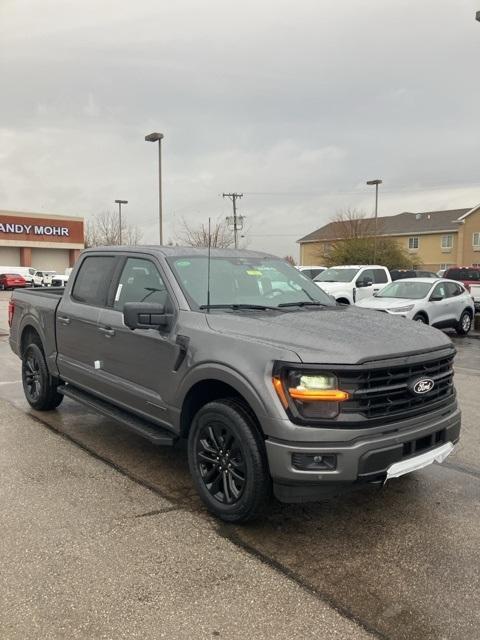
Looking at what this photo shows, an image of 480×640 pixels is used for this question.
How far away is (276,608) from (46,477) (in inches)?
93.4

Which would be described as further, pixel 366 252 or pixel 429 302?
pixel 366 252

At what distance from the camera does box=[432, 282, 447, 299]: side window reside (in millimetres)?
14203

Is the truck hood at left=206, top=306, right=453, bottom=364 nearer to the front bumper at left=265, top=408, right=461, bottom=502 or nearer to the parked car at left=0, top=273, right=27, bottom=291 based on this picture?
the front bumper at left=265, top=408, right=461, bottom=502

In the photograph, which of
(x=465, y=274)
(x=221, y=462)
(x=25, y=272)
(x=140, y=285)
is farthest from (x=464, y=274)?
(x=25, y=272)

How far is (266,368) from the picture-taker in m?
3.22

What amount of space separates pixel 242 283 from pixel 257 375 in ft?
4.52

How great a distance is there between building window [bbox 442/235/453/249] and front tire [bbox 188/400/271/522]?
191 feet

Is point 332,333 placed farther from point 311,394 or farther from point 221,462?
point 221,462

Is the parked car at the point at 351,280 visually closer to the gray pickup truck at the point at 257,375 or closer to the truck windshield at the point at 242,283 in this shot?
the truck windshield at the point at 242,283

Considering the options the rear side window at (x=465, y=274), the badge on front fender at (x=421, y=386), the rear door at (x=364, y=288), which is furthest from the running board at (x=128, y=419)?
the rear side window at (x=465, y=274)

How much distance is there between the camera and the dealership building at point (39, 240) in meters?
51.6

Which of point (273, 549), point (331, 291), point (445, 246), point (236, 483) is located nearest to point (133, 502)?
point (236, 483)

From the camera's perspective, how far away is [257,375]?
128 inches

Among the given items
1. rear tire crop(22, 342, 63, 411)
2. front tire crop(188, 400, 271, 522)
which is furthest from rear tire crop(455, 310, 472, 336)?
front tire crop(188, 400, 271, 522)
